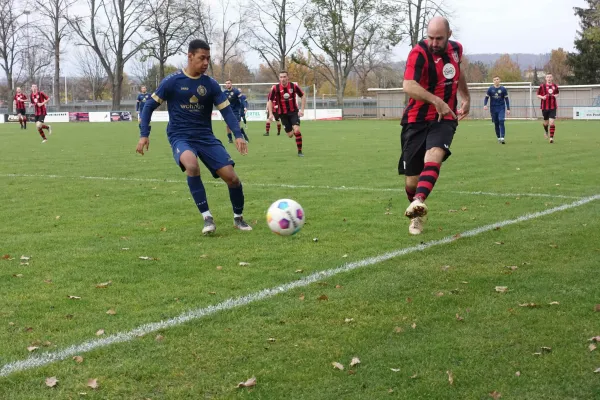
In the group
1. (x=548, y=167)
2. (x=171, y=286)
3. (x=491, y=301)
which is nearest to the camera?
(x=491, y=301)

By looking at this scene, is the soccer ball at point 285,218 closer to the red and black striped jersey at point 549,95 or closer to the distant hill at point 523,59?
the red and black striped jersey at point 549,95

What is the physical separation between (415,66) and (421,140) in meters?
0.72

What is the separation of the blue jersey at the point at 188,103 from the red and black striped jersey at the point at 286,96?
9.71 metres

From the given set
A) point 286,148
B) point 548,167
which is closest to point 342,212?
point 548,167

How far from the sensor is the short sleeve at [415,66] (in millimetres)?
6445

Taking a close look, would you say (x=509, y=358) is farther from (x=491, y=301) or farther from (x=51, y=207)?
(x=51, y=207)

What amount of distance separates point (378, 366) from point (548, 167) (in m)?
10.3

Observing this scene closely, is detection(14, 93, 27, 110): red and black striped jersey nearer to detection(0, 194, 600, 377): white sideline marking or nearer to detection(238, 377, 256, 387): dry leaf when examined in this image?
detection(0, 194, 600, 377): white sideline marking

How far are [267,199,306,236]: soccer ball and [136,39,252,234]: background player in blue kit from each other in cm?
114

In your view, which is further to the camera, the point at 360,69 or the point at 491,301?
the point at 360,69

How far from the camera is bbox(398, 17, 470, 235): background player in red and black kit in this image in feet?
20.9

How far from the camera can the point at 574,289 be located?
15.5 ft

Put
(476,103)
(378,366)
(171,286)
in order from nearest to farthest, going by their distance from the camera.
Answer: (378,366) → (171,286) → (476,103)

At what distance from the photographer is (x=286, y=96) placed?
56.9ft
